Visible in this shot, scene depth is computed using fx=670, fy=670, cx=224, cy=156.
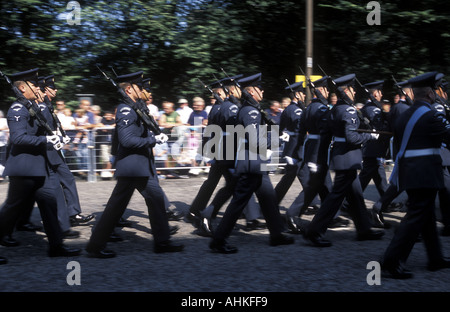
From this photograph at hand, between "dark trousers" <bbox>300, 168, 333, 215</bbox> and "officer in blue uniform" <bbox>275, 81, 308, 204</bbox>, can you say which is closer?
"dark trousers" <bbox>300, 168, 333, 215</bbox>

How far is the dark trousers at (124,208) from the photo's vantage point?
21.2 feet

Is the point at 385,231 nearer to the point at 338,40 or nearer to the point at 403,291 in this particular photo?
the point at 403,291

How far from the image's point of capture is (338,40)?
60.8 ft

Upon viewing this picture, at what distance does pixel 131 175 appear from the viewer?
6484mm

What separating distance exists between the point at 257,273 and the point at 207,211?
6.12 feet

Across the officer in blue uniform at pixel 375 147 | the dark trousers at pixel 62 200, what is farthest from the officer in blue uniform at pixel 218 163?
the officer in blue uniform at pixel 375 147

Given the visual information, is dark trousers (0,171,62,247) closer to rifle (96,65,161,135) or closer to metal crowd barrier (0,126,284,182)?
rifle (96,65,161,135)

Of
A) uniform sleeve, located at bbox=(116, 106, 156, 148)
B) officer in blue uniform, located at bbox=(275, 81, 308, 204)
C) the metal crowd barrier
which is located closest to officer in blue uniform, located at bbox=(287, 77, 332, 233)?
officer in blue uniform, located at bbox=(275, 81, 308, 204)

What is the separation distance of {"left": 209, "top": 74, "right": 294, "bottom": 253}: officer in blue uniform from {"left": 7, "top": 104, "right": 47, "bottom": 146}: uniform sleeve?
6.34ft

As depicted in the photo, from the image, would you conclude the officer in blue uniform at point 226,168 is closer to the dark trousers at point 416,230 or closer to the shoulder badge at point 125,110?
the shoulder badge at point 125,110

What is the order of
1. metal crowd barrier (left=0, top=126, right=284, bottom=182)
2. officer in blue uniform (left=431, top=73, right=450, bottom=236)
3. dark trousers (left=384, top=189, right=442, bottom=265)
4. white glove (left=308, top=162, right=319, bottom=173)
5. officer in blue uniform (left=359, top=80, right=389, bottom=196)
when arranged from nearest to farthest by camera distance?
1. dark trousers (left=384, top=189, right=442, bottom=265)
2. white glove (left=308, top=162, right=319, bottom=173)
3. officer in blue uniform (left=431, top=73, right=450, bottom=236)
4. officer in blue uniform (left=359, top=80, right=389, bottom=196)
5. metal crowd barrier (left=0, top=126, right=284, bottom=182)

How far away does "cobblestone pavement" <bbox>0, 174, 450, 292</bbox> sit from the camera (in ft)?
18.0

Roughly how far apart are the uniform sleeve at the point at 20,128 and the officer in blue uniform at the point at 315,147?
2.93 meters

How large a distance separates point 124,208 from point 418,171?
2.78 meters
